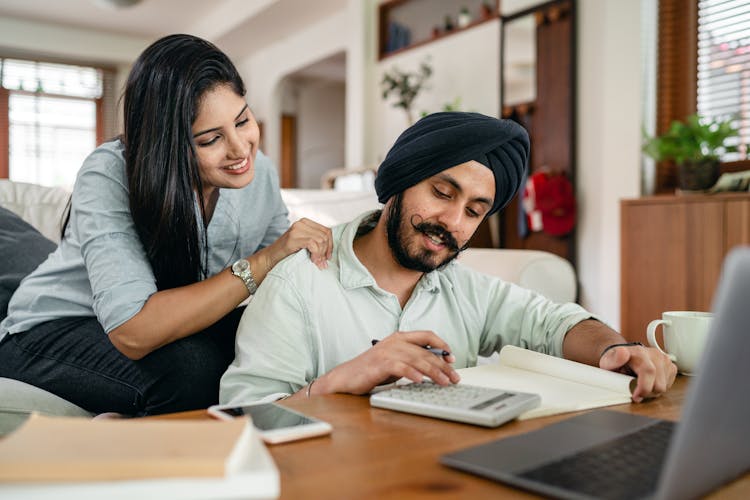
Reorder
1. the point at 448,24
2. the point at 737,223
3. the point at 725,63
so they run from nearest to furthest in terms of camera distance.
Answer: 1. the point at 737,223
2. the point at 725,63
3. the point at 448,24

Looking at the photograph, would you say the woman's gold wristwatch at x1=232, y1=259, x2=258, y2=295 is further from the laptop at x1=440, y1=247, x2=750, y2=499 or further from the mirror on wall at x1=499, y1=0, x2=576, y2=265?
the mirror on wall at x1=499, y1=0, x2=576, y2=265

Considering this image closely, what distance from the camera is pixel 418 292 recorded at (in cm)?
138

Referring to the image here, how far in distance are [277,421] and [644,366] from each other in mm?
552

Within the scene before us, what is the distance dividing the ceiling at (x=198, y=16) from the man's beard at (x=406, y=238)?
540 cm

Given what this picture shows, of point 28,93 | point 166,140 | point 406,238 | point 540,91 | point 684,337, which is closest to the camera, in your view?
point 684,337

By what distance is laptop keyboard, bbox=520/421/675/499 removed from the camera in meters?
0.59

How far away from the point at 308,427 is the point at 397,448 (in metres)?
0.10

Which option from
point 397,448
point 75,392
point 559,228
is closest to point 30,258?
point 75,392

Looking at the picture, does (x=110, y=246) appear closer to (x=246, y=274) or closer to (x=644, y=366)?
(x=246, y=274)

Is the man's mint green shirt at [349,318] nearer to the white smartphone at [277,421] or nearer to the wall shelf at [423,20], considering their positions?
the white smartphone at [277,421]

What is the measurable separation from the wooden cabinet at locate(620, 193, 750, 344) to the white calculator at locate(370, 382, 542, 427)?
2135 millimetres

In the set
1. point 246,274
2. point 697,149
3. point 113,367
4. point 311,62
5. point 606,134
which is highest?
point 311,62

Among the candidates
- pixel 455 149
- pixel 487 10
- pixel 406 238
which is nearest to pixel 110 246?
pixel 406 238

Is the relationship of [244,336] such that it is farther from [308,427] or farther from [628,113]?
[628,113]
